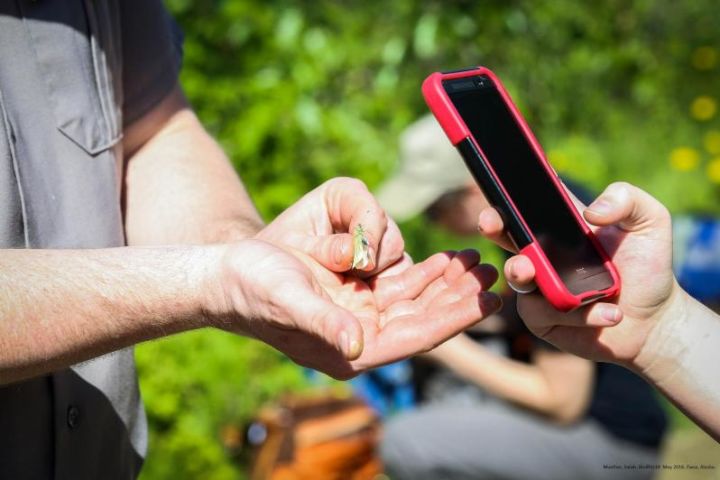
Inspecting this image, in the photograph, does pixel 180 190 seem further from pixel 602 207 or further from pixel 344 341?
pixel 602 207

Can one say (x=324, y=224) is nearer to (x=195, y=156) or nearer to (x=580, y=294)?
(x=195, y=156)

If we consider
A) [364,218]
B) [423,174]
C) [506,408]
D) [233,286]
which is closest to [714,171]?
[423,174]

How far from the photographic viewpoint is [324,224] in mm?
1831

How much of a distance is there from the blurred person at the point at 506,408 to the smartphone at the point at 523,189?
1373 mm

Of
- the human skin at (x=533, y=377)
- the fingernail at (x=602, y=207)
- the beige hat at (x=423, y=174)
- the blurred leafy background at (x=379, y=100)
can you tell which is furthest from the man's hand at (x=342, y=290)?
the blurred leafy background at (x=379, y=100)

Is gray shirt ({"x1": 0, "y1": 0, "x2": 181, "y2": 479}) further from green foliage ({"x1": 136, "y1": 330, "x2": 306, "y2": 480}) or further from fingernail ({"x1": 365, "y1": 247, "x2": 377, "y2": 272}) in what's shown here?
green foliage ({"x1": 136, "y1": 330, "x2": 306, "y2": 480})

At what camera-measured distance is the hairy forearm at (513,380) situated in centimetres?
310

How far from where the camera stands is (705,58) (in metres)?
6.74

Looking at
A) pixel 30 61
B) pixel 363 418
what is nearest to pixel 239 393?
pixel 363 418

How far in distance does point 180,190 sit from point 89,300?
2.00ft

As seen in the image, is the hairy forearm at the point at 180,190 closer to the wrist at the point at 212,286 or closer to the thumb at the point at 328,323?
the wrist at the point at 212,286

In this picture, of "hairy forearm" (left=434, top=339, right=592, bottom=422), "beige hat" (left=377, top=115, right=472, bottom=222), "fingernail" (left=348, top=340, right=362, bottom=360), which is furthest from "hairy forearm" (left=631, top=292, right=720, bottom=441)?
"beige hat" (left=377, top=115, right=472, bottom=222)

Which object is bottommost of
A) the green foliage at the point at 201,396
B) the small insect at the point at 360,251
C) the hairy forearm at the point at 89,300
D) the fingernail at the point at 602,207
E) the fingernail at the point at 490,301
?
the green foliage at the point at 201,396

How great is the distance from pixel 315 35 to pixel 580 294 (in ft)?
11.6
